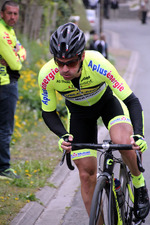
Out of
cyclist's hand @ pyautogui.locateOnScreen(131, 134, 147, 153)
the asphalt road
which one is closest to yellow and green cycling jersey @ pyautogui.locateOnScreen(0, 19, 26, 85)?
the asphalt road

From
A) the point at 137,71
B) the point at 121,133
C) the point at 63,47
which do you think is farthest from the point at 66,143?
the point at 137,71

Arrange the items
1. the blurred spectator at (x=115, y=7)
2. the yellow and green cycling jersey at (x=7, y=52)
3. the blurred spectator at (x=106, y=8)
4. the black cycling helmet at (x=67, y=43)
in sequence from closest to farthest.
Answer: the black cycling helmet at (x=67, y=43) < the yellow and green cycling jersey at (x=7, y=52) < the blurred spectator at (x=106, y=8) < the blurred spectator at (x=115, y=7)

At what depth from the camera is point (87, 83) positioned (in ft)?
13.9

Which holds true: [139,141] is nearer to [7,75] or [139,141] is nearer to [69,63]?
[69,63]

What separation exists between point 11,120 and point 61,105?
4277mm

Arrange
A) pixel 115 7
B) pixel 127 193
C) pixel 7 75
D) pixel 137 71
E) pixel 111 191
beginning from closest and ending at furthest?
1. pixel 111 191
2. pixel 127 193
3. pixel 7 75
4. pixel 137 71
5. pixel 115 7

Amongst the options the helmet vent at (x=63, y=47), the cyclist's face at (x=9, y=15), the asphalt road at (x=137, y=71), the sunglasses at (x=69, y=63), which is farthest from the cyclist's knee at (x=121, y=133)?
the cyclist's face at (x=9, y=15)

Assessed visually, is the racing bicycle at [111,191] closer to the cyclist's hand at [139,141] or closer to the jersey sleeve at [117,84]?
the cyclist's hand at [139,141]

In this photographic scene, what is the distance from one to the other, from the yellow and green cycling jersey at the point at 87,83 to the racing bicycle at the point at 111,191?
1.76ft

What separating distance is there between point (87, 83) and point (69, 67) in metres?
0.41

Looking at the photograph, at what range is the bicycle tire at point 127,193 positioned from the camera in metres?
4.45

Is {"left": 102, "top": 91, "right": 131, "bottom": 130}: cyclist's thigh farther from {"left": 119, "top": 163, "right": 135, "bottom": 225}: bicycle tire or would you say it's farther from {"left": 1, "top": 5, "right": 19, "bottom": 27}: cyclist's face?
{"left": 1, "top": 5, "right": 19, "bottom": 27}: cyclist's face

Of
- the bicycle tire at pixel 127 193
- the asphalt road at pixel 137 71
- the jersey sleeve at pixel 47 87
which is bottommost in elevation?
the asphalt road at pixel 137 71

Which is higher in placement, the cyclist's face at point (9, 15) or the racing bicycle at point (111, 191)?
the cyclist's face at point (9, 15)
